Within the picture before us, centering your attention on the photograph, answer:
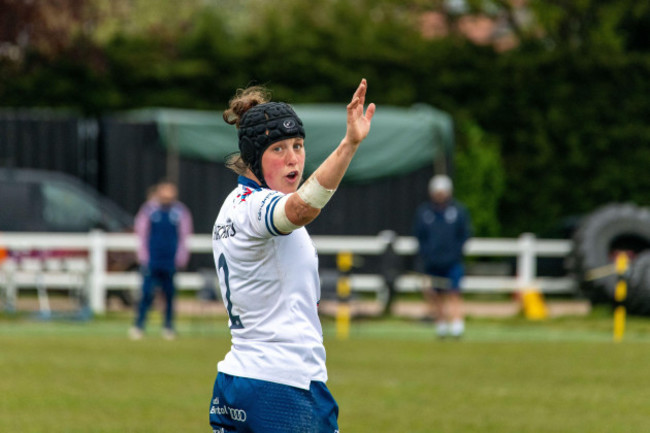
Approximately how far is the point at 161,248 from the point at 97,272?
137 inches

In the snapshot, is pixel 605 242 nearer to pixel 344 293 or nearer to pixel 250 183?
pixel 344 293

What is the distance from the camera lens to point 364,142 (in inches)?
888

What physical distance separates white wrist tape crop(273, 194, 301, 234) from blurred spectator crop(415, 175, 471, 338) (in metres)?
12.6

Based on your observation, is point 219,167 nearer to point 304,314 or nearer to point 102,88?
point 102,88

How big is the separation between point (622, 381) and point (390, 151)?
11.0 m

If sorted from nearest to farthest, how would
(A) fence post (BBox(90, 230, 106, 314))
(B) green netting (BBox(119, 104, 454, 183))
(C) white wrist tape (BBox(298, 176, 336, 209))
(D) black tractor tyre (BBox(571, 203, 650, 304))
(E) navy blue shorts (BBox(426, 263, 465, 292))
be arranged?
(C) white wrist tape (BBox(298, 176, 336, 209))
(E) navy blue shorts (BBox(426, 263, 465, 292))
(A) fence post (BBox(90, 230, 106, 314))
(D) black tractor tyre (BBox(571, 203, 650, 304))
(B) green netting (BBox(119, 104, 454, 183))

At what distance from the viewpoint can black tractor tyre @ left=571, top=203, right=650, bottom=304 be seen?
19.7 metres

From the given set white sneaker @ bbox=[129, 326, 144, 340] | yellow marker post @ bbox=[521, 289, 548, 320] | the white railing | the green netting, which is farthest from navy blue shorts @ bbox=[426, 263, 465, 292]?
the green netting

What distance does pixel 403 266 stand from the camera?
71.3 ft

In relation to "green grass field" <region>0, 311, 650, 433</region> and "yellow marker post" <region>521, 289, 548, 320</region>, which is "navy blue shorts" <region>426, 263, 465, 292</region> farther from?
"yellow marker post" <region>521, 289, 548, 320</region>

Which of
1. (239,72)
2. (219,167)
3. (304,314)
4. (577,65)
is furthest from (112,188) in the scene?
(304,314)

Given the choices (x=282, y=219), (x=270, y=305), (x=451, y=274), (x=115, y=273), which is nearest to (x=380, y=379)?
(x=451, y=274)

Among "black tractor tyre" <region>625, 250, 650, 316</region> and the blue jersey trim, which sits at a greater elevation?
the blue jersey trim

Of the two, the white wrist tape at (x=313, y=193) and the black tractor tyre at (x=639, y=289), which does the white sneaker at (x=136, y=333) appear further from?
the white wrist tape at (x=313, y=193)
